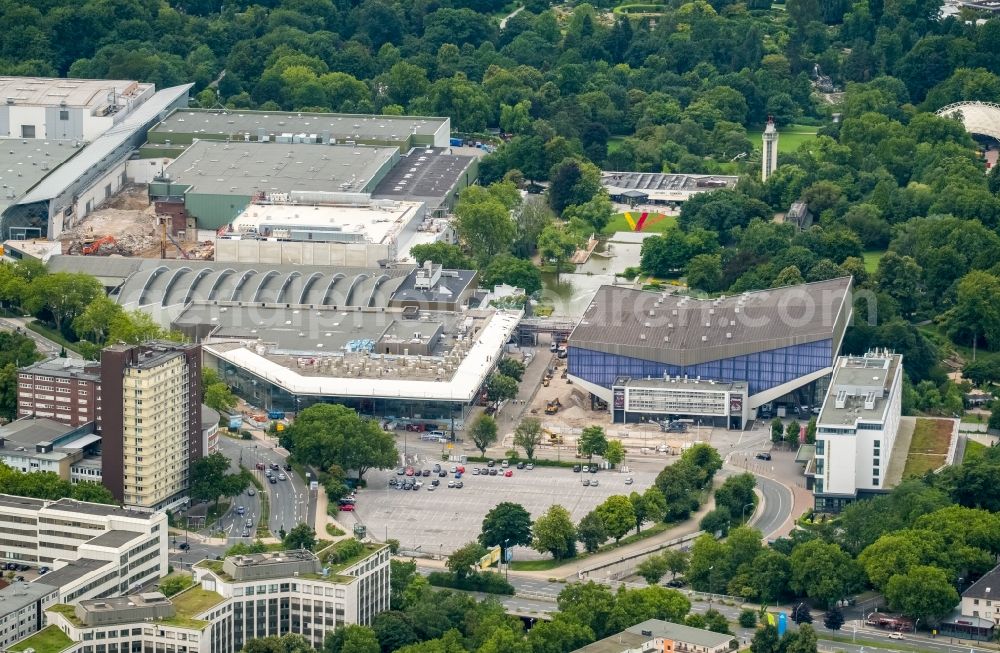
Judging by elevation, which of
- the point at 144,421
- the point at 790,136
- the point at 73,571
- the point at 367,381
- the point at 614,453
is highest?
the point at 790,136

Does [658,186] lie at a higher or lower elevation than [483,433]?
higher

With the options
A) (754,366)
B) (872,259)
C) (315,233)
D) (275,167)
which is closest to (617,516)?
(754,366)

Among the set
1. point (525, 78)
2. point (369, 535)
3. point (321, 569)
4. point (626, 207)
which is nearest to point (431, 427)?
point (369, 535)

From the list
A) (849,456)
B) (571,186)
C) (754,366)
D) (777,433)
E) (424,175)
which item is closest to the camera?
(849,456)

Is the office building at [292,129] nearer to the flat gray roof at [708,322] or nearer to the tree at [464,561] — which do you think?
the flat gray roof at [708,322]

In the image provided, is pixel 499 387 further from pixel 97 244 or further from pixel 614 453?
pixel 97 244

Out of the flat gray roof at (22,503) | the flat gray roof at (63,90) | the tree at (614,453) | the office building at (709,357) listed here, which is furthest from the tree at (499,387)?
the flat gray roof at (63,90)
